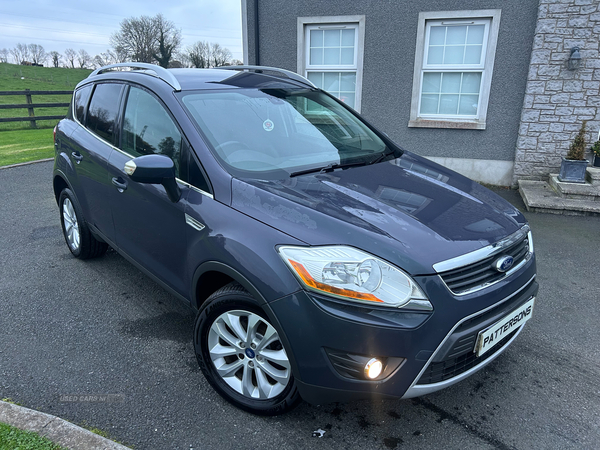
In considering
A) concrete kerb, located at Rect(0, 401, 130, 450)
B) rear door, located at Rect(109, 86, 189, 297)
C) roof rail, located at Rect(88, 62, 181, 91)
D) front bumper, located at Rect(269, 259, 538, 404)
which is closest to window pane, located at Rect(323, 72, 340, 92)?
roof rail, located at Rect(88, 62, 181, 91)

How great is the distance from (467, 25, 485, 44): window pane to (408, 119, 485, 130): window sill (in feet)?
4.30

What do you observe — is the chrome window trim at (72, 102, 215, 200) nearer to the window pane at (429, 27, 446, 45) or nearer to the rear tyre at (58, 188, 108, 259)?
the rear tyre at (58, 188, 108, 259)

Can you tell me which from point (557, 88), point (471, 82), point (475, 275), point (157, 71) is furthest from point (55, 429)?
point (557, 88)

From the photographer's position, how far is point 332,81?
8.38 meters

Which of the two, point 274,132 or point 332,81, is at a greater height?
point 332,81

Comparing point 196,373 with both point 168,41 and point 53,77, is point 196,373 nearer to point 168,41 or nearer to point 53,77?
point 53,77

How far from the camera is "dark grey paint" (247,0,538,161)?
23.1 feet

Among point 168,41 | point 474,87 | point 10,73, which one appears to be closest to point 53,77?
point 10,73

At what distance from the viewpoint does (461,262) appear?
199cm

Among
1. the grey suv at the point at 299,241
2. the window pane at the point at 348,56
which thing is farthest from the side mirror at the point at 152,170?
the window pane at the point at 348,56

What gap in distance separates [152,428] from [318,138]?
6.75ft

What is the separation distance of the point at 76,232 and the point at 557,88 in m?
7.21

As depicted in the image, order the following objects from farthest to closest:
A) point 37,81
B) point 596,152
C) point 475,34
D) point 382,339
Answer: point 37,81, point 475,34, point 596,152, point 382,339

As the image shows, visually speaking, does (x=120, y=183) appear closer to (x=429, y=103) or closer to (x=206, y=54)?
(x=429, y=103)
